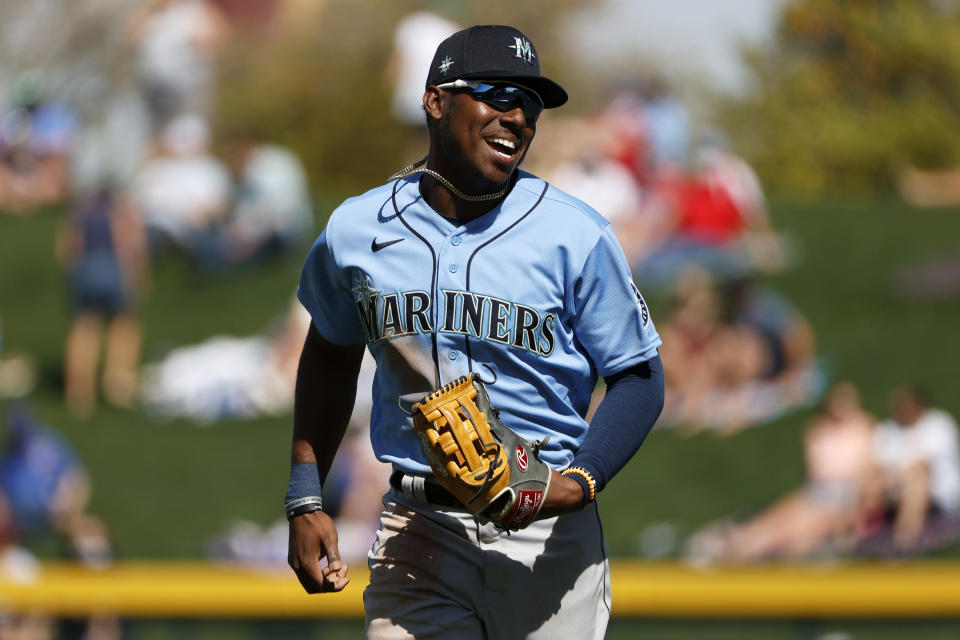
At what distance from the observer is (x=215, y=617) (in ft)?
19.1

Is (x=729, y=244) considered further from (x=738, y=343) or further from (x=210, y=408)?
(x=210, y=408)

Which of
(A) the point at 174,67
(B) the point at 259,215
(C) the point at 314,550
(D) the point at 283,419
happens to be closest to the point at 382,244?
(C) the point at 314,550

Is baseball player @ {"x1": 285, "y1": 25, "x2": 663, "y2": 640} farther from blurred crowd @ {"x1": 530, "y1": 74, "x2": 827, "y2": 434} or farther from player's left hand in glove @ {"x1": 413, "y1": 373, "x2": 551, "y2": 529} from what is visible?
blurred crowd @ {"x1": 530, "y1": 74, "x2": 827, "y2": 434}

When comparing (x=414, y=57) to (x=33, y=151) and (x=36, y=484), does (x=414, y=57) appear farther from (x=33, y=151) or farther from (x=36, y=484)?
(x=33, y=151)

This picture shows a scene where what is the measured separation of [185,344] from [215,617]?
6.86m

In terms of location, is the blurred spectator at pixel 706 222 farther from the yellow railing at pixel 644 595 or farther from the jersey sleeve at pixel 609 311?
the jersey sleeve at pixel 609 311

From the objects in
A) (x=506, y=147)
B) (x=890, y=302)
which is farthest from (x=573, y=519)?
(x=890, y=302)

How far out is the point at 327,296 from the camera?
2.93 metres

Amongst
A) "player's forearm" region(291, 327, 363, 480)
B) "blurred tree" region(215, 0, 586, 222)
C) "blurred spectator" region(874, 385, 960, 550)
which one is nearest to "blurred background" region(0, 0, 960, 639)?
"blurred spectator" region(874, 385, 960, 550)

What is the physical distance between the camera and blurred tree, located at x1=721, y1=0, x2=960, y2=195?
23.0 metres

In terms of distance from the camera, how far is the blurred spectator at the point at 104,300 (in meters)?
10.8

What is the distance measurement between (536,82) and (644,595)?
11.4 ft

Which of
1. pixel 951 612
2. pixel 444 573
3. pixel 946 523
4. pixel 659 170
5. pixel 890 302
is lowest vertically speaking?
pixel 444 573

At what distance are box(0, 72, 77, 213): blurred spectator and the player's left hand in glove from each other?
13.5 metres
